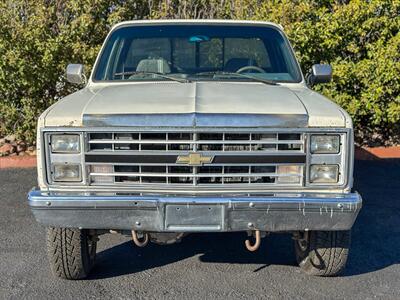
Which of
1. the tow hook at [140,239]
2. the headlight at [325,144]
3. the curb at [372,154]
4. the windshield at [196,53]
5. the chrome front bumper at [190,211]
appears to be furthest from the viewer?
the curb at [372,154]

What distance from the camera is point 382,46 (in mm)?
8344

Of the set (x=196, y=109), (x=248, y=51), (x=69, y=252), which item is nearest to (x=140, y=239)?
(x=69, y=252)

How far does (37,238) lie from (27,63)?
352 cm

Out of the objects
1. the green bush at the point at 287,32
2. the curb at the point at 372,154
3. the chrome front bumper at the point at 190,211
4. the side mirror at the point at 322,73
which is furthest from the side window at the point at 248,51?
the curb at the point at 372,154

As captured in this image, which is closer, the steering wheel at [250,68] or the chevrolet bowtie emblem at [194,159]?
the chevrolet bowtie emblem at [194,159]

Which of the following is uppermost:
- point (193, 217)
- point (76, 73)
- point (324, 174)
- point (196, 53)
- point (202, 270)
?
point (196, 53)

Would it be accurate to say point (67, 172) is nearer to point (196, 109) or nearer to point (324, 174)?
point (196, 109)

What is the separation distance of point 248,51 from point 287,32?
10.2 ft

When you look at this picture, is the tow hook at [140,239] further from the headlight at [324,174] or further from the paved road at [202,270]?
the headlight at [324,174]

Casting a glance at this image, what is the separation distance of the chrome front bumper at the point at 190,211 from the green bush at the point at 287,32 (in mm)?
4789

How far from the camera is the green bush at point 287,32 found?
315 inches

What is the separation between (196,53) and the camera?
5.09 m

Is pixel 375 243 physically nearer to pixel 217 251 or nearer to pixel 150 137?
pixel 217 251

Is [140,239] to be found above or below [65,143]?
below
